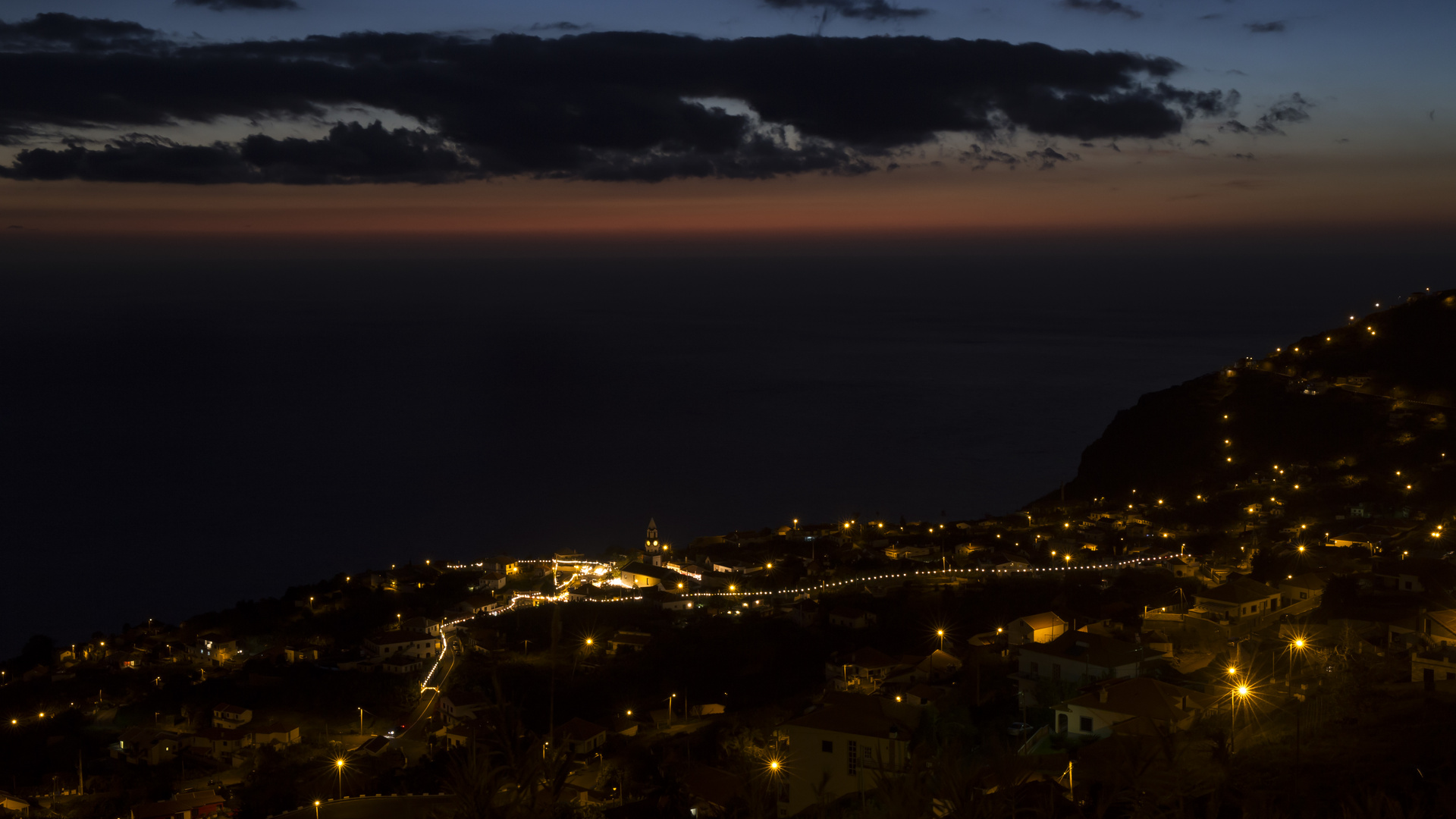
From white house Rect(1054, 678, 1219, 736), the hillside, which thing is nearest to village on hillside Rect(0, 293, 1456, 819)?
white house Rect(1054, 678, 1219, 736)

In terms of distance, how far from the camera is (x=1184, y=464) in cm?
2875

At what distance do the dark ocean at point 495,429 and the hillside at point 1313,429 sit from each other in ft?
18.7

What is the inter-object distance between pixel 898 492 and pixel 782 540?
15.0 meters

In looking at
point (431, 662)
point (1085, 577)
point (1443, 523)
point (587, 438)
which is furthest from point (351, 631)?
point (587, 438)

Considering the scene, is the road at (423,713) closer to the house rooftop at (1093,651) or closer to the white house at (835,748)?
the white house at (835,748)

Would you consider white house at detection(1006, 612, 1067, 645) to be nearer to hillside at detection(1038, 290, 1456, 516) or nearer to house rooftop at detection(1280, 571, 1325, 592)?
house rooftop at detection(1280, 571, 1325, 592)

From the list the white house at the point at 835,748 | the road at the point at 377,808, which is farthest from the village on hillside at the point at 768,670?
the road at the point at 377,808

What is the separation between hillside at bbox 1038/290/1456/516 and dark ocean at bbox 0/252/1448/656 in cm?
571

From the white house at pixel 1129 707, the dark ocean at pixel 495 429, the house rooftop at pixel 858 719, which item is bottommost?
the dark ocean at pixel 495 429

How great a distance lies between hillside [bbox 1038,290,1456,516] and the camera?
23.6m

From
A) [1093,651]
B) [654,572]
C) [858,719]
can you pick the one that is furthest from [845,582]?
[858,719]

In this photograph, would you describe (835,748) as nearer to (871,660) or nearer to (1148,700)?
(1148,700)

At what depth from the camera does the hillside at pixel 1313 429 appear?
23.6 m

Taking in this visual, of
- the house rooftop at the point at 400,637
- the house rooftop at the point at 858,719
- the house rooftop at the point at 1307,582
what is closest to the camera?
the house rooftop at the point at 858,719
